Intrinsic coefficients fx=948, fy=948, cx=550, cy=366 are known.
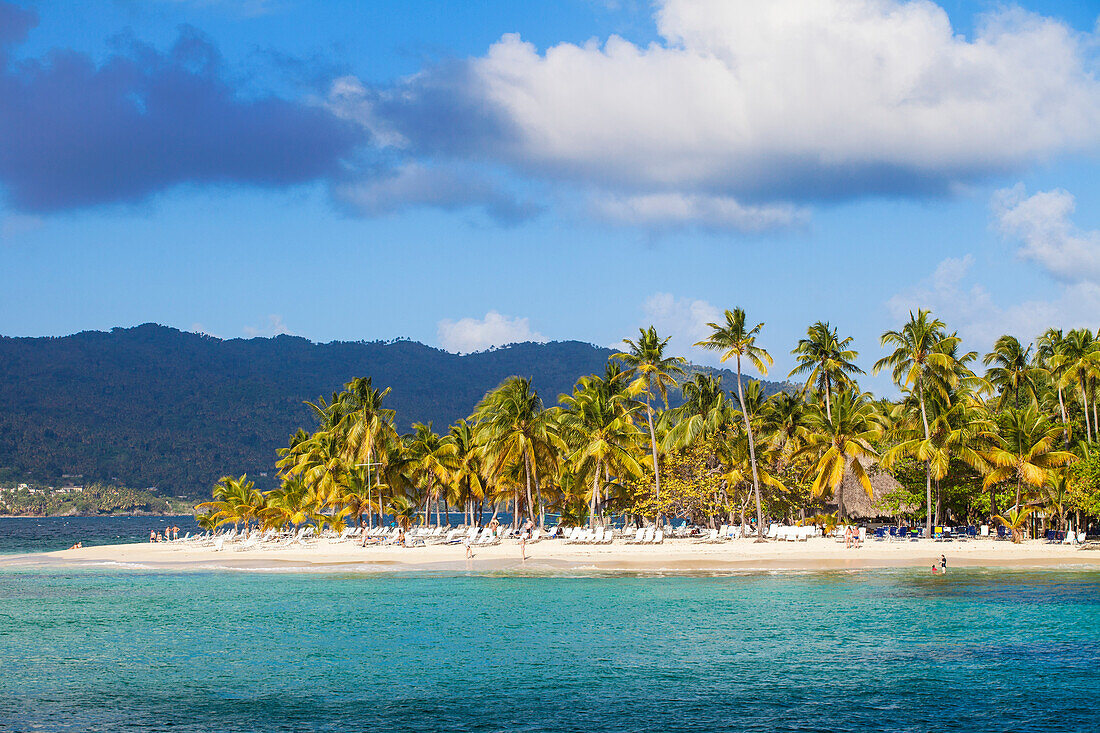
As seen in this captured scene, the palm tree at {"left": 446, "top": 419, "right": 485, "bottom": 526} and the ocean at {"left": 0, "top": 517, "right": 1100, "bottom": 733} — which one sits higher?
the palm tree at {"left": 446, "top": 419, "right": 485, "bottom": 526}

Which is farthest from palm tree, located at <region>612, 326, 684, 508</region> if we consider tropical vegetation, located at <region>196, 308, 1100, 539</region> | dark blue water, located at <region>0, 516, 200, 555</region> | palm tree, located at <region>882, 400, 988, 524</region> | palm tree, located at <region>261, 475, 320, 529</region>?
dark blue water, located at <region>0, 516, 200, 555</region>

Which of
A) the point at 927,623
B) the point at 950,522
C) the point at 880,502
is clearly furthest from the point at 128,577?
the point at 950,522

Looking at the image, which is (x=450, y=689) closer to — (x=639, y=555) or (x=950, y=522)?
(x=639, y=555)

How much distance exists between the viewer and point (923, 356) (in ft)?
161

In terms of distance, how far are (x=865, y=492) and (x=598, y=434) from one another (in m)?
18.4

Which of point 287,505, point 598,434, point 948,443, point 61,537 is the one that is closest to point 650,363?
point 598,434

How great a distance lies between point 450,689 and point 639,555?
27594 millimetres

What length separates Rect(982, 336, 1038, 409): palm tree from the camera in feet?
183

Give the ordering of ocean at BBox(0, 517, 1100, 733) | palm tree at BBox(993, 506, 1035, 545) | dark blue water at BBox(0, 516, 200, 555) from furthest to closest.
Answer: dark blue water at BBox(0, 516, 200, 555) < palm tree at BBox(993, 506, 1035, 545) < ocean at BBox(0, 517, 1100, 733)

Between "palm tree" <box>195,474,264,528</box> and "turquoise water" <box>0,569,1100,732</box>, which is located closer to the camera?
"turquoise water" <box>0,569,1100,732</box>

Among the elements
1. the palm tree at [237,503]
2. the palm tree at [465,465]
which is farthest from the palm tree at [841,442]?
the palm tree at [237,503]

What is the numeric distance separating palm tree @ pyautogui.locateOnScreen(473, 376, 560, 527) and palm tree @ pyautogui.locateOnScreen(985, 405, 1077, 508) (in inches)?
934

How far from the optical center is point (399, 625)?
29281 millimetres

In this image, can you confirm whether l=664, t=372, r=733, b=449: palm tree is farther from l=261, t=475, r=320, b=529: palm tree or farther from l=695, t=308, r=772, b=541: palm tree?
l=261, t=475, r=320, b=529: palm tree
